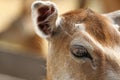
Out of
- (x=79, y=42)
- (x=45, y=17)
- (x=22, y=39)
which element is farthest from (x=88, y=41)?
(x=22, y=39)

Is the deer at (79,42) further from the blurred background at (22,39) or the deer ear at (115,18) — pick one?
the blurred background at (22,39)

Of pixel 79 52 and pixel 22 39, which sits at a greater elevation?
pixel 22 39

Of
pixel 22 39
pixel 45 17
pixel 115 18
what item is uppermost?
pixel 22 39

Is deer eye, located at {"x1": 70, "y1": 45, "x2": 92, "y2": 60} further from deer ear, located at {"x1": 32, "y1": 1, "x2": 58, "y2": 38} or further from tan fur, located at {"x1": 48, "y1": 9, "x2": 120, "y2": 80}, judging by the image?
deer ear, located at {"x1": 32, "y1": 1, "x2": 58, "y2": 38}

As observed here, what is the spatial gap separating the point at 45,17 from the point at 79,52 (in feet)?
1.55

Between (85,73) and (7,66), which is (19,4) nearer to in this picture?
(7,66)

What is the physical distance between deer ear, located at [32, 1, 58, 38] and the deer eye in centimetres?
31

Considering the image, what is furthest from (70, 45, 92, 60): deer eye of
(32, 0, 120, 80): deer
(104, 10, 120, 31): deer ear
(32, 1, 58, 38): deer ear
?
(104, 10, 120, 31): deer ear

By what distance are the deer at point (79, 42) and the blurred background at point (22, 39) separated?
12.5ft

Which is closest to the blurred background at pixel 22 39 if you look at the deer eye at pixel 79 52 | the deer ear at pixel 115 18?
the deer ear at pixel 115 18

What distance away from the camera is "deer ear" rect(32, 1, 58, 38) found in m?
4.53

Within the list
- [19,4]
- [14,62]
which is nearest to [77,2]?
[19,4]

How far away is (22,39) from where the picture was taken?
32.7ft

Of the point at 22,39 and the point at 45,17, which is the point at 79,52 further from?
the point at 22,39
